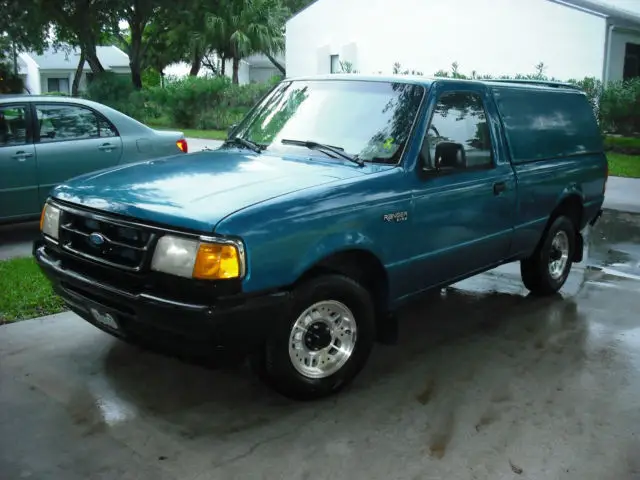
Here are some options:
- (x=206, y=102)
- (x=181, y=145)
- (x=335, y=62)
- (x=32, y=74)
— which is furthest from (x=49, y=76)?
(x=181, y=145)

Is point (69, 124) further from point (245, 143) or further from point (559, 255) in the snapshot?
point (559, 255)

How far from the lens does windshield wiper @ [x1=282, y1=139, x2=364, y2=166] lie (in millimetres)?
4559

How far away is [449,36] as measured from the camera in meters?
25.2

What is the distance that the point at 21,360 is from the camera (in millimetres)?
4715

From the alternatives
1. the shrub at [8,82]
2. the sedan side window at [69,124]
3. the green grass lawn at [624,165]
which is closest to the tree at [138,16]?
the shrub at [8,82]

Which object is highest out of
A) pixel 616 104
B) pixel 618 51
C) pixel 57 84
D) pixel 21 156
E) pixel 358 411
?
pixel 57 84

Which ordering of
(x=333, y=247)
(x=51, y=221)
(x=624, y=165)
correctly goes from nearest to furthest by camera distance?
(x=333, y=247)
(x=51, y=221)
(x=624, y=165)

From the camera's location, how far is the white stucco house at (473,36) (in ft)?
70.5

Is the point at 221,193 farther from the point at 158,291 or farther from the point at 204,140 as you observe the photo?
the point at 204,140

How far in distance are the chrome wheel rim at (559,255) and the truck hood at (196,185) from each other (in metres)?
2.81

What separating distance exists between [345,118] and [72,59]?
5088 cm

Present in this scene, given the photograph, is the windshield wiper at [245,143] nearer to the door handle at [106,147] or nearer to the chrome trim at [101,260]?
the chrome trim at [101,260]

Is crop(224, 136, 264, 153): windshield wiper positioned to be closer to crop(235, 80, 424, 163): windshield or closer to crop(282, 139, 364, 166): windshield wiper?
crop(235, 80, 424, 163): windshield

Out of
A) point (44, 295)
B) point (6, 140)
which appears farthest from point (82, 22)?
point (44, 295)
